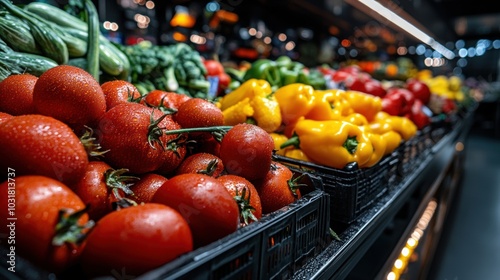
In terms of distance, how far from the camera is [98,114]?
2.67 ft

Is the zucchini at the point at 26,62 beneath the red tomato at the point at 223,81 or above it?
above

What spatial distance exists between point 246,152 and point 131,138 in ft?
0.90

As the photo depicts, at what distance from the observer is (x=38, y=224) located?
1.81 ft

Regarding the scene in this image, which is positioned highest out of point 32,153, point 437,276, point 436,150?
point 32,153

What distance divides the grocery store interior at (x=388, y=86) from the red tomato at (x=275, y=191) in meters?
0.16

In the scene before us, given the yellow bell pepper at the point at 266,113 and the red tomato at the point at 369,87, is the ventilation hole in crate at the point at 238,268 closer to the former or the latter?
the yellow bell pepper at the point at 266,113

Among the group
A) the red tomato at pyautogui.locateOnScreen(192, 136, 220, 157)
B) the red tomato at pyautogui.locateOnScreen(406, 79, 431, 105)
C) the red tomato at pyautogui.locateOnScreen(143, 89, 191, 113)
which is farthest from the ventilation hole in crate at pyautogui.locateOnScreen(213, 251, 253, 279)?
the red tomato at pyautogui.locateOnScreen(406, 79, 431, 105)

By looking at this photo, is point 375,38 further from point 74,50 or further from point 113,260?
point 113,260

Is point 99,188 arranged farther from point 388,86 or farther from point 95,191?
point 388,86

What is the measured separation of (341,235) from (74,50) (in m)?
1.27

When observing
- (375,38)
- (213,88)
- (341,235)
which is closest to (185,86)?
(213,88)

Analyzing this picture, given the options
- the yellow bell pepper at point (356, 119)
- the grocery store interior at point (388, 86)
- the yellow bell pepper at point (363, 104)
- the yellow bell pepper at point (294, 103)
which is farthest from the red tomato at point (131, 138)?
the yellow bell pepper at point (363, 104)

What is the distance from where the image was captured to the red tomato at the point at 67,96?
2.48ft

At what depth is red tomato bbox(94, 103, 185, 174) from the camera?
0.78 m
